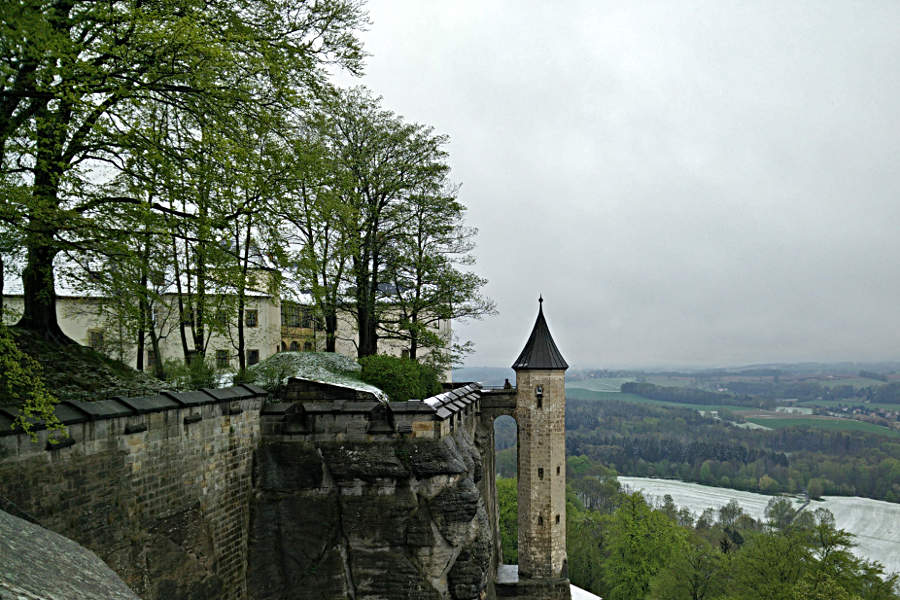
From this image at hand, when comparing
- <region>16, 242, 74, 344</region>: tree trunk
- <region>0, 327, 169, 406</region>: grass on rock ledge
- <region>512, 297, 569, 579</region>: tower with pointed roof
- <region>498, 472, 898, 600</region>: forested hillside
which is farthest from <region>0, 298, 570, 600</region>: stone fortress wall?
<region>498, 472, 898, 600</region>: forested hillside

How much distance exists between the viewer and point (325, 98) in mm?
12453

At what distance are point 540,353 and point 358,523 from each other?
14651 millimetres

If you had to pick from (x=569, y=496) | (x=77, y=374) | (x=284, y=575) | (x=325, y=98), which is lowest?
(x=569, y=496)

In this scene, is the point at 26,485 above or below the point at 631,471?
above

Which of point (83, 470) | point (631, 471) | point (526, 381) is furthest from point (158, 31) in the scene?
point (631, 471)

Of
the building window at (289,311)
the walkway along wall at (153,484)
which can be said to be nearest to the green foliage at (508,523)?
the building window at (289,311)

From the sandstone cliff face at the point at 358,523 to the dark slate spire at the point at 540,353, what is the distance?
13.3m

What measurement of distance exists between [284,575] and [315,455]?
2106mm

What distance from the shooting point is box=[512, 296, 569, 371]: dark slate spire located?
79.4 ft

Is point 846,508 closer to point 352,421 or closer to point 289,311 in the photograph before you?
point 289,311

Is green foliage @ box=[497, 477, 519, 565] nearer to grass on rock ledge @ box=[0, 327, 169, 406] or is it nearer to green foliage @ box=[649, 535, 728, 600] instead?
green foliage @ box=[649, 535, 728, 600]

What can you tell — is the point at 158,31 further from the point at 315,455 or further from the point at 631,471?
the point at 631,471

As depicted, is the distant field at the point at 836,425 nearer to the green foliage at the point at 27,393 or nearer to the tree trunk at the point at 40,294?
the tree trunk at the point at 40,294

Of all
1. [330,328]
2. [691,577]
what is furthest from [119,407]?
[691,577]
